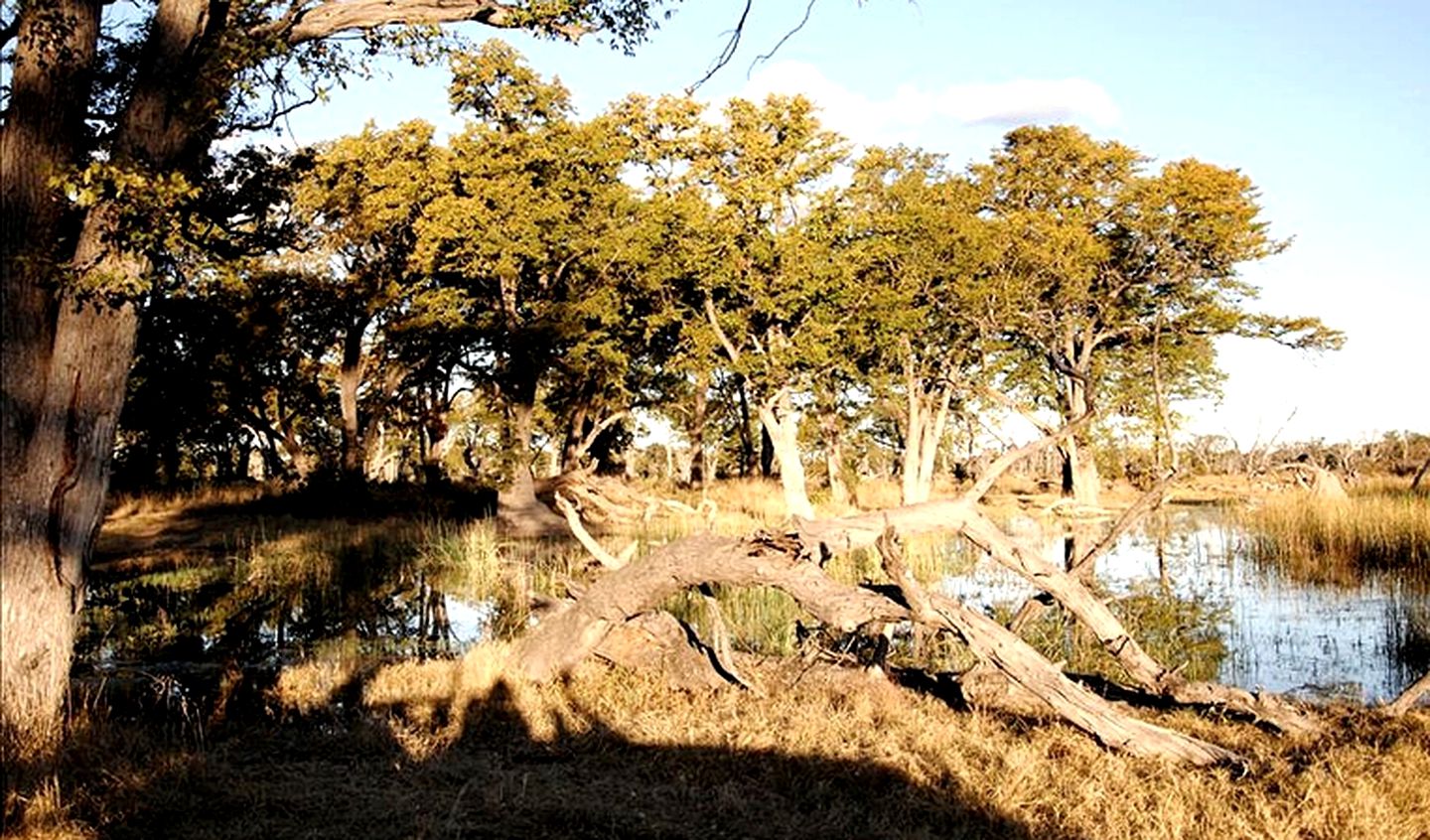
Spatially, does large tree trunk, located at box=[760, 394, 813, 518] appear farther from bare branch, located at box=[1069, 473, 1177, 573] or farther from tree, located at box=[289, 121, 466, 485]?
bare branch, located at box=[1069, 473, 1177, 573]

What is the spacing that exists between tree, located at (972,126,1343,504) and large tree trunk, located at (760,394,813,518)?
25.1ft

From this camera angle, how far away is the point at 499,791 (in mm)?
6496

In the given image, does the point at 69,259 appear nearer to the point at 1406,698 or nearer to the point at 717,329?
the point at 1406,698

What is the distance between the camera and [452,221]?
32625mm

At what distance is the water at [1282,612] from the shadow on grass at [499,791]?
345 cm

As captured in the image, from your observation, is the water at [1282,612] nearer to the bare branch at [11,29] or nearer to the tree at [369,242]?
the bare branch at [11,29]

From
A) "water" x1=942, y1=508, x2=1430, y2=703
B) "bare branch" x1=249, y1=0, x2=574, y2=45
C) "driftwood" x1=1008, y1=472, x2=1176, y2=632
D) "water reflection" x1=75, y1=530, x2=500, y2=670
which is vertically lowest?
"water" x1=942, y1=508, x2=1430, y2=703

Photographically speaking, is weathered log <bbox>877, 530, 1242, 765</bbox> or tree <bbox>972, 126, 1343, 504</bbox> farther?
tree <bbox>972, 126, 1343, 504</bbox>

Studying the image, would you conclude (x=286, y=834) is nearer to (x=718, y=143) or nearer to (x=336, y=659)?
(x=336, y=659)

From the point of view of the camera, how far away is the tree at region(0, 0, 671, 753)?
7.32 metres

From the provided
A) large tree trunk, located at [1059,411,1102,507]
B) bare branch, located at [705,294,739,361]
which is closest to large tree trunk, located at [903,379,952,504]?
large tree trunk, located at [1059,411,1102,507]

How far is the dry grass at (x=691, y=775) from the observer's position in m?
6.02

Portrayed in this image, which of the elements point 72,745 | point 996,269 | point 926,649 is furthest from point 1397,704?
point 996,269

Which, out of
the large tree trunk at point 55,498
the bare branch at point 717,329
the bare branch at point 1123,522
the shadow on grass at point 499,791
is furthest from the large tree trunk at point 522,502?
the shadow on grass at point 499,791
